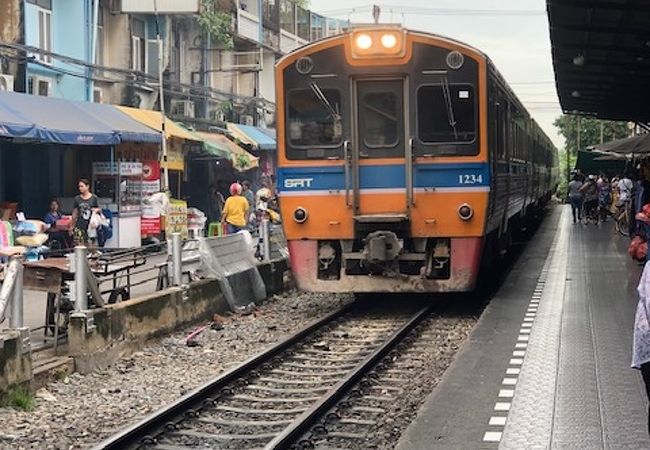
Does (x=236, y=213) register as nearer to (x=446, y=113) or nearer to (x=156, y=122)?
(x=156, y=122)

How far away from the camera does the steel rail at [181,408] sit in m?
6.38

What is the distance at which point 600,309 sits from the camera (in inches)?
427

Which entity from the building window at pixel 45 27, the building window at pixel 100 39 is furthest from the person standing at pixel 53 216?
the building window at pixel 100 39

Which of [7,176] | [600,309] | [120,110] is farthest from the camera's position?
[120,110]

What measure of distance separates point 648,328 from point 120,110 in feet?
55.3

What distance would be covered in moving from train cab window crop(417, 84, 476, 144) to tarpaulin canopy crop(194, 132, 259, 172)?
12.2 metres

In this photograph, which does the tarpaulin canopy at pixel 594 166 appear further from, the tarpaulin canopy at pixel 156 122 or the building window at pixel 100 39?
the building window at pixel 100 39

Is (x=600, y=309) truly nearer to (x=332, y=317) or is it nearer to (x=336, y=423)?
(x=332, y=317)

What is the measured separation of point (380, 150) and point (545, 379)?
448 centimetres

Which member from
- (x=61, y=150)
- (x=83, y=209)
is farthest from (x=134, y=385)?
(x=61, y=150)

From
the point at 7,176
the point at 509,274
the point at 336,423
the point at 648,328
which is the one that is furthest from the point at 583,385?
the point at 7,176

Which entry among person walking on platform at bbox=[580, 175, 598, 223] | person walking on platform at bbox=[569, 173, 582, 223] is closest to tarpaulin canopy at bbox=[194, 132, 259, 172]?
person walking on platform at bbox=[569, 173, 582, 223]

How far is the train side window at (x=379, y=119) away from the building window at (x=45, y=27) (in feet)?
32.8

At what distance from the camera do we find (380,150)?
1125 cm
